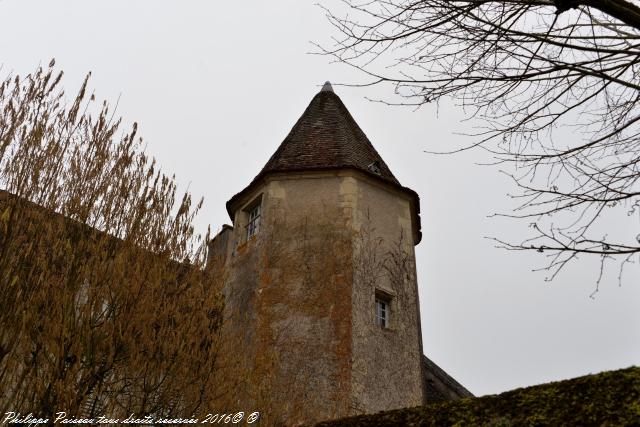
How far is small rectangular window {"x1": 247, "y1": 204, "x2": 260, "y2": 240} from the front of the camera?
42.1 ft

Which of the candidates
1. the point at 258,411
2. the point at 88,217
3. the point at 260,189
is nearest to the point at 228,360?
the point at 258,411

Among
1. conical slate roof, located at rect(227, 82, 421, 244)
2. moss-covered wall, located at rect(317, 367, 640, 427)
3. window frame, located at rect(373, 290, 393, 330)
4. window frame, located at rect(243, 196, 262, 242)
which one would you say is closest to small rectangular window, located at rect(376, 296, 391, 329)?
window frame, located at rect(373, 290, 393, 330)

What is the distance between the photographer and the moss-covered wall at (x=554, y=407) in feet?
13.2

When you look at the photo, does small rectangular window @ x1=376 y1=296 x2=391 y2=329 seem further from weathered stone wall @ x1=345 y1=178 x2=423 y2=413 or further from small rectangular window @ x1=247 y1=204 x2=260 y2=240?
small rectangular window @ x1=247 y1=204 x2=260 y2=240

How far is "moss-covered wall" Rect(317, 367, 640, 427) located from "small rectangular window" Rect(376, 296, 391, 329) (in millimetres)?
6317

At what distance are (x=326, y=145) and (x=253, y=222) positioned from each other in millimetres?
2241

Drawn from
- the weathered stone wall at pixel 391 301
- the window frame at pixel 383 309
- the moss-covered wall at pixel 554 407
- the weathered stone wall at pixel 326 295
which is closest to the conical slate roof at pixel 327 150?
the weathered stone wall at pixel 326 295

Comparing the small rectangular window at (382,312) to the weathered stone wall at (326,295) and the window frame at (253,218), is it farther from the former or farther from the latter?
the window frame at (253,218)

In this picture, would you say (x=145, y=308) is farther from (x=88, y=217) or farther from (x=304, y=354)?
(x=304, y=354)

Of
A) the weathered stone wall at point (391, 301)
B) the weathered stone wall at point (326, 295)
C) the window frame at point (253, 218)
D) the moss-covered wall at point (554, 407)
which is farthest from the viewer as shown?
the window frame at point (253, 218)

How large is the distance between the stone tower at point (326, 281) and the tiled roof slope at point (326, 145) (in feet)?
0.13

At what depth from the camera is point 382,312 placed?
11727mm

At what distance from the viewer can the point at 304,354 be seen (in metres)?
10.7

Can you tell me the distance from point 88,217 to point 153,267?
89 centimetres
